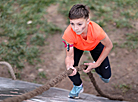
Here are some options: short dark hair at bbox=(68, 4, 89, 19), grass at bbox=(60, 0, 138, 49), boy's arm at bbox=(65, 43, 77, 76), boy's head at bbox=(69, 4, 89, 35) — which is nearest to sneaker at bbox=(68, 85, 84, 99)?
boy's arm at bbox=(65, 43, 77, 76)

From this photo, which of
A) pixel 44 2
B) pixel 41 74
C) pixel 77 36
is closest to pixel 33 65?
pixel 41 74

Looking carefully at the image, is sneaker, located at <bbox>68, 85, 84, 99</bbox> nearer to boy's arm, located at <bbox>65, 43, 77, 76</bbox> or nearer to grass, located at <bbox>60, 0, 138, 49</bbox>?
boy's arm, located at <bbox>65, 43, 77, 76</bbox>

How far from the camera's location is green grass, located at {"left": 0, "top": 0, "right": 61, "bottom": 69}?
3.52m

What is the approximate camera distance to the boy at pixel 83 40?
70.5 inches

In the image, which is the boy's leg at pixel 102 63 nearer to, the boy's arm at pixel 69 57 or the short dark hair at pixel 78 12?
the boy's arm at pixel 69 57

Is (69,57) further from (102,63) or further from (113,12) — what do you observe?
(113,12)

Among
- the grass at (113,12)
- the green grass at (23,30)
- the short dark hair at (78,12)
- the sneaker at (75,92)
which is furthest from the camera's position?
the grass at (113,12)

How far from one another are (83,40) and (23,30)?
242 centimetres

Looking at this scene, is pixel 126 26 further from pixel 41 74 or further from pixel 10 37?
pixel 10 37

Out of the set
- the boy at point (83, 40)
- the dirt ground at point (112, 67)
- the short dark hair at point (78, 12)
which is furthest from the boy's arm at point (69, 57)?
the dirt ground at point (112, 67)

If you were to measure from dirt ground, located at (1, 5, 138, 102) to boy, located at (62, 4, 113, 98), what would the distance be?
47cm

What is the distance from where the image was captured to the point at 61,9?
472cm

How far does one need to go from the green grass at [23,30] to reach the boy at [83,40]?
4.72ft

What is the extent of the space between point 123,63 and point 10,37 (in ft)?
8.44
